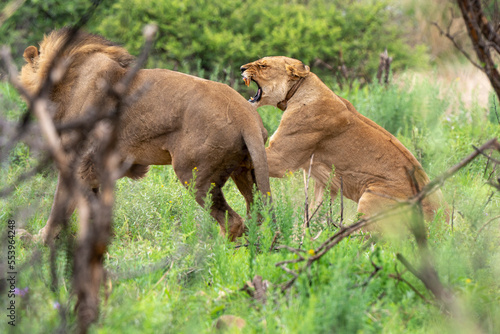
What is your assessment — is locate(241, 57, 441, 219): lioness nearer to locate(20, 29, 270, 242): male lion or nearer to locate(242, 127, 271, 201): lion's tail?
locate(20, 29, 270, 242): male lion

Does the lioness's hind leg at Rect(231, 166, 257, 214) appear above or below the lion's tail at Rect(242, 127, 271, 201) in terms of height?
below

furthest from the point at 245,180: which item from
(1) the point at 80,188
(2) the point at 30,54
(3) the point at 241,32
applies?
(3) the point at 241,32

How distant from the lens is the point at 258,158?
407cm

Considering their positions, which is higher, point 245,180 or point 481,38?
point 481,38

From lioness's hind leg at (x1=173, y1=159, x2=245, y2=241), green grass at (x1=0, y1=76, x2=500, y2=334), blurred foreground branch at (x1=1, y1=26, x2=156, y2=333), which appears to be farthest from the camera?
lioness's hind leg at (x1=173, y1=159, x2=245, y2=241)

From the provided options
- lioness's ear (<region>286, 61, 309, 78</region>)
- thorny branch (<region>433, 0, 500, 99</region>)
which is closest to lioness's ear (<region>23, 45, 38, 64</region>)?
lioness's ear (<region>286, 61, 309, 78</region>)

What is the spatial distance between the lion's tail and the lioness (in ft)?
2.68

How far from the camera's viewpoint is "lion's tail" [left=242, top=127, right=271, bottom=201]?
407 cm

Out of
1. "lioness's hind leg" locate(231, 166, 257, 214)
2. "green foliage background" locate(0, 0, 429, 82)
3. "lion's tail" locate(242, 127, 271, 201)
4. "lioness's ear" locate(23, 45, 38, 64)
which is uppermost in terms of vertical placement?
"lioness's ear" locate(23, 45, 38, 64)

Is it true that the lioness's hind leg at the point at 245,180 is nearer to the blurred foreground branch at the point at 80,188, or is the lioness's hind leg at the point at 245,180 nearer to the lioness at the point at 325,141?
the lioness at the point at 325,141

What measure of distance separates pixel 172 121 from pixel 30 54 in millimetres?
1594

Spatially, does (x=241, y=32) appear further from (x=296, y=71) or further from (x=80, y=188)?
(x=80, y=188)

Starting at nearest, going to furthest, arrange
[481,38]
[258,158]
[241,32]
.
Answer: [481,38]
[258,158]
[241,32]

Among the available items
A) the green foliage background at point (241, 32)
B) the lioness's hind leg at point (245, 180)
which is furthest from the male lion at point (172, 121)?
the green foliage background at point (241, 32)
